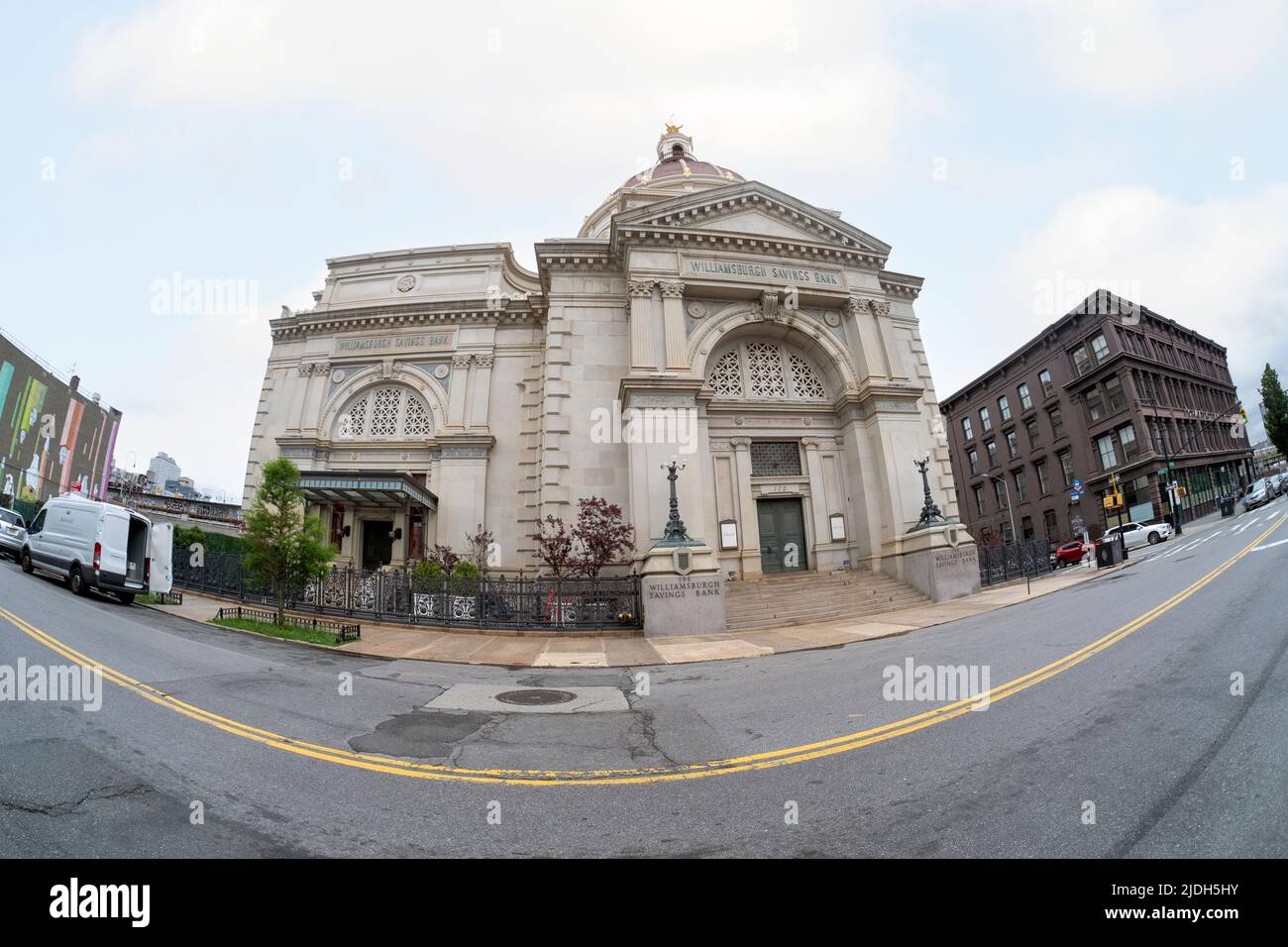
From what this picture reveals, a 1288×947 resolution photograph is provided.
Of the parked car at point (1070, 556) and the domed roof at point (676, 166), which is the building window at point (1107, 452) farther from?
the domed roof at point (676, 166)

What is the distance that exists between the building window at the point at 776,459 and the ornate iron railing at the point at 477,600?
10.1m

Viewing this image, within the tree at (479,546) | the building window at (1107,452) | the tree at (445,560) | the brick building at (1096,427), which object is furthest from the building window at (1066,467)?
the tree at (445,560)

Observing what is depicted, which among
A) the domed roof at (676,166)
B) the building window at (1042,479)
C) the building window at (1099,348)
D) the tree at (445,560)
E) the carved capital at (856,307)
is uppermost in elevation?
the domed roof at (676,166)

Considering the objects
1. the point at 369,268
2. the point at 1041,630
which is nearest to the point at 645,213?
the point at 369,268

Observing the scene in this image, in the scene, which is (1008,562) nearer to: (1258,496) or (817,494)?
(817,494)

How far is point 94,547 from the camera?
1404 cm

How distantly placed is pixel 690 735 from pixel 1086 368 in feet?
174

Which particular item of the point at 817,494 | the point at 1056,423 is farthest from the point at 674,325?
the point at 1056,423

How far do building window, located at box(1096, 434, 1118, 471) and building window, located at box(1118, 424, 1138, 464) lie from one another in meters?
0.69

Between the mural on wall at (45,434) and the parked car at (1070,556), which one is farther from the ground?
the mural on wall at (45,434)

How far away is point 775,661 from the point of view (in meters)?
10.1

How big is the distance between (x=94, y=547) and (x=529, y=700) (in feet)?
49.8

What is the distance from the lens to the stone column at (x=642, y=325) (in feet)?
66.9
